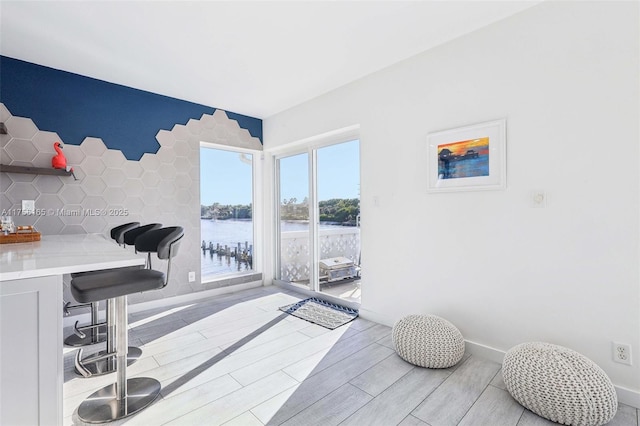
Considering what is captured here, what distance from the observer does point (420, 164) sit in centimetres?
284

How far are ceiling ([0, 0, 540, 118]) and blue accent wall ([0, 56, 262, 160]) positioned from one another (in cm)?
12

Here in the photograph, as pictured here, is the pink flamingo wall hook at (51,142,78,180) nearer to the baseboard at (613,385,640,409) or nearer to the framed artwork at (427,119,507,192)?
the framed artwork at (427,119,507,192)

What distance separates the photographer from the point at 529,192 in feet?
7.29

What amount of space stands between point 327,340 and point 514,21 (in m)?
2.92

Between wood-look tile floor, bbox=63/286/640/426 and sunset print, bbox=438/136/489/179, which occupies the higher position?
sunset print, bbox=438/136/489/179

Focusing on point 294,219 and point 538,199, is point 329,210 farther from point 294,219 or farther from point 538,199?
point 538,199

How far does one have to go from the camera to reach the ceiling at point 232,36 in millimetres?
2203

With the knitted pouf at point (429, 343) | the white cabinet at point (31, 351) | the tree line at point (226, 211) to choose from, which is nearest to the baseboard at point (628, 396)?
the knitted pouf at point (429, 343)

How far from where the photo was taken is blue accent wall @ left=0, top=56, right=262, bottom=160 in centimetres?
294

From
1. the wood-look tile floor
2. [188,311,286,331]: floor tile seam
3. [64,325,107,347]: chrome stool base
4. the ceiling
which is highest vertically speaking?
the ceiling

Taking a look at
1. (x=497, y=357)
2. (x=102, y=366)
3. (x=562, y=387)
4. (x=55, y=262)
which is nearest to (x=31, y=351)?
(x=55, y=262)

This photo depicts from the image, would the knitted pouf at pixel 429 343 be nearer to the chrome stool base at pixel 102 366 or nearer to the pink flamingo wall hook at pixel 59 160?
Answer: the chrome stool base at pixel 102 366

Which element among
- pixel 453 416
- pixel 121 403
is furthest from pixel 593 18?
pixel 121 403

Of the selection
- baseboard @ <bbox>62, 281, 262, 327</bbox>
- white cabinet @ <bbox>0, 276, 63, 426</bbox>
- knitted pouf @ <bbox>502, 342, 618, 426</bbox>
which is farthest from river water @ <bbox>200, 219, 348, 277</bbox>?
white cabinet @ <bbox>0, 276, 63, 426</bbox>
